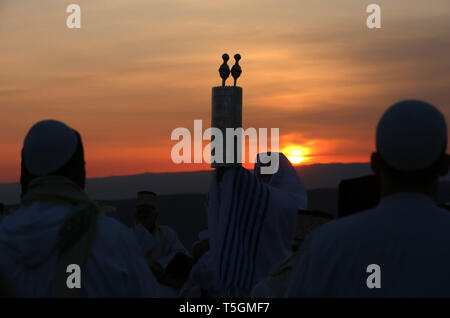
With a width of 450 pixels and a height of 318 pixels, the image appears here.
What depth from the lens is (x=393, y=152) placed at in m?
3.30

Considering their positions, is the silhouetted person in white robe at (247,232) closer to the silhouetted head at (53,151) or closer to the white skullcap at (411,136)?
the silhouetted head at (53,151)

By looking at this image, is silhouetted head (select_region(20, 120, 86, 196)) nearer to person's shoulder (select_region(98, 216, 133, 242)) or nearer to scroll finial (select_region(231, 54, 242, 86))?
person's shoulder (select_region(98, 216, 133, 242))

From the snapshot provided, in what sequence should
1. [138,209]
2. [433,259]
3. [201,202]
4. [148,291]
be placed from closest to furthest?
[433,259] → [148,291] → [138,209] → [201,202]

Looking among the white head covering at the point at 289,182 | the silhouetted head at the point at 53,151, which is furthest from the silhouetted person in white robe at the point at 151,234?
the silhouetted head at the point at 53,151

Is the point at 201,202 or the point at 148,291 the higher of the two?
the point at 148,291

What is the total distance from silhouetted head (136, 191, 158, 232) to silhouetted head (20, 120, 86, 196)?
7.21 meters

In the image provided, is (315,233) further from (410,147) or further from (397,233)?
(410,147)

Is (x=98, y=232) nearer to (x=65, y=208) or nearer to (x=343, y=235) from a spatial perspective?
(x=65, y=208)

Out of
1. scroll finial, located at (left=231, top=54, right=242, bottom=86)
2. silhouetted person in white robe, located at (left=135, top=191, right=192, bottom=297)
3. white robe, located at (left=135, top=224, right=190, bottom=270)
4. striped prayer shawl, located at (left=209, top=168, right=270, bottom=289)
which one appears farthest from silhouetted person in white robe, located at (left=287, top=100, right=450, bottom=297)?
white robe, located at (left=135, top=224, right=190, bottom=270)

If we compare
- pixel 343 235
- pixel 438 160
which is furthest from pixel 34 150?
pixel 438 160

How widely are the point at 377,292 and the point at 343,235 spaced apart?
25 cm

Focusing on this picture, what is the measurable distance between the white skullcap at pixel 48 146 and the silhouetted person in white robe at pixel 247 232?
3.29 metres

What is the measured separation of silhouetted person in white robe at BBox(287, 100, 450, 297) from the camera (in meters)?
3.21

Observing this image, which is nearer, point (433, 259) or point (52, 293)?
point (433, 259)
